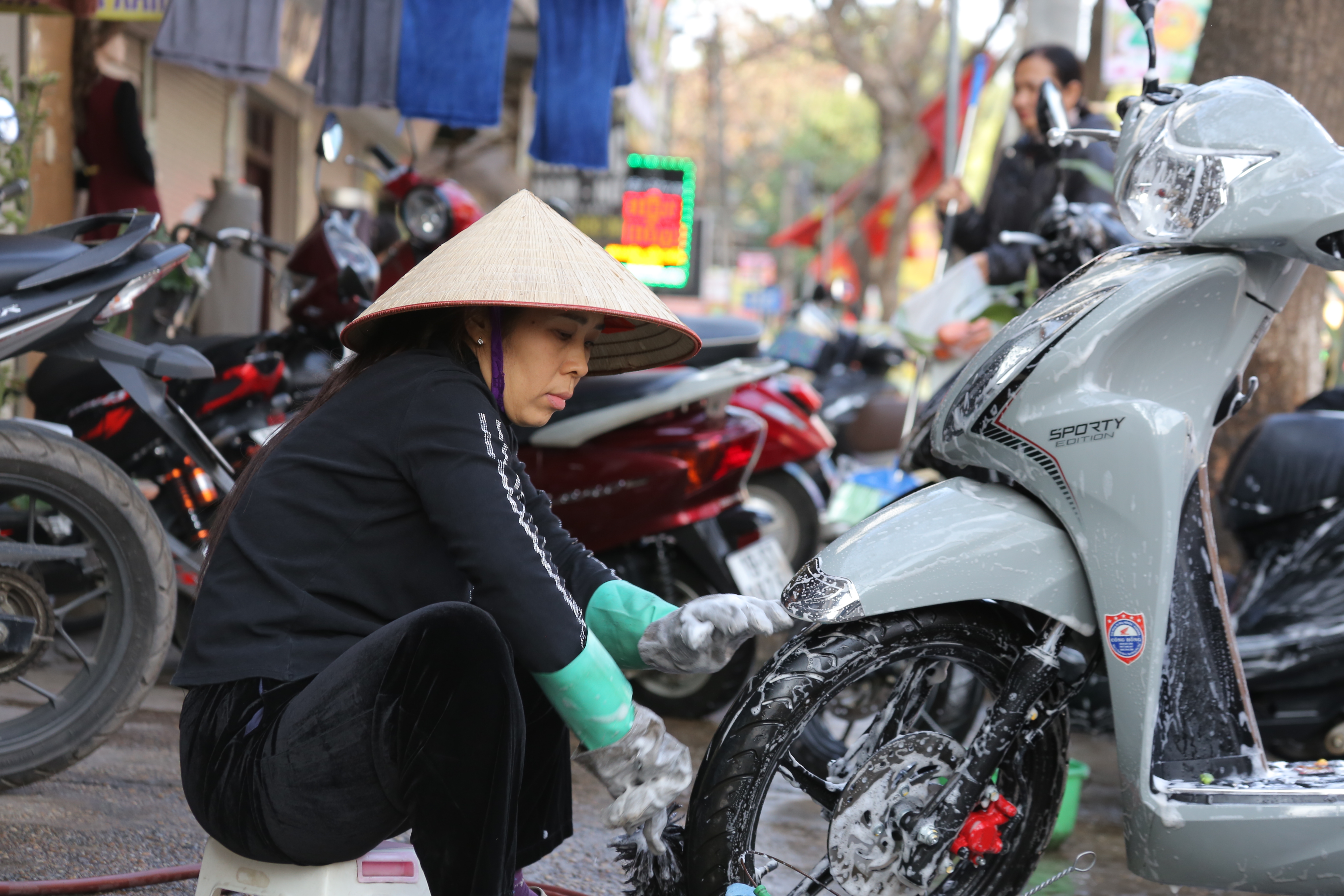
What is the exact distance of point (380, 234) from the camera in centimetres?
638

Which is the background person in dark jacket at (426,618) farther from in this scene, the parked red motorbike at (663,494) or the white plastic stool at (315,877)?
the parked red motorbike at (663,494)

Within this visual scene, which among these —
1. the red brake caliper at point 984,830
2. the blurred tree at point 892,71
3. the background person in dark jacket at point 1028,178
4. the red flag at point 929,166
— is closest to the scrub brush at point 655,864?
the red brake caliper at point 984,830

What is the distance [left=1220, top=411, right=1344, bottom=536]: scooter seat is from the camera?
3.27 m

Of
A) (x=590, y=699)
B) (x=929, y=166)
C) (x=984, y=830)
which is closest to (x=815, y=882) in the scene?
(x=984, y=830)

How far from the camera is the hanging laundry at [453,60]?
215 inches

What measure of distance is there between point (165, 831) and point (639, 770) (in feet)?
4.40

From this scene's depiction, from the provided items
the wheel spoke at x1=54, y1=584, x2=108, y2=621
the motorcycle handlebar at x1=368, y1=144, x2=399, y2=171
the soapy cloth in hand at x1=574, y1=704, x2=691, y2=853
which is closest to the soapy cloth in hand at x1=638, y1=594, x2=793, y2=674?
the soapy cloth in hand at x1=574, y1=704, x2=691, y2=853

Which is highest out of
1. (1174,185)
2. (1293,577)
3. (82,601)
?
(1174,185)

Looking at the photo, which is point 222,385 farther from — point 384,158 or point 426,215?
point 384,158

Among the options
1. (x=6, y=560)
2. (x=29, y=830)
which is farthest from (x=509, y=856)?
(x=6, y=560)

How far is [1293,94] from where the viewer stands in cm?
488

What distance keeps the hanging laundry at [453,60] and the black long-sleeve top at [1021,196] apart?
208 centimetres

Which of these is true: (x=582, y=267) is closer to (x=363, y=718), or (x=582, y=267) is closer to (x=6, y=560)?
(x=363, y=718)

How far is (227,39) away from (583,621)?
4.24m
